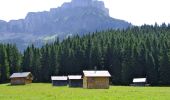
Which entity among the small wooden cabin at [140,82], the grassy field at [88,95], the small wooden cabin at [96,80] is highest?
the grassy field at [88,95]

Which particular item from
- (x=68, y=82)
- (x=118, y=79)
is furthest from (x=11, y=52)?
(x=118, y=79)

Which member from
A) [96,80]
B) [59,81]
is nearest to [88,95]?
[96,80]

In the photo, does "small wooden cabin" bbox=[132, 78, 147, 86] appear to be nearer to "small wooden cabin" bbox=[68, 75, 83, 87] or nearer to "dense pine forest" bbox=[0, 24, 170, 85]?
"dense pine forest" bbox=[0, 24, 170, 85]

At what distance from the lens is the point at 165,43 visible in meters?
141

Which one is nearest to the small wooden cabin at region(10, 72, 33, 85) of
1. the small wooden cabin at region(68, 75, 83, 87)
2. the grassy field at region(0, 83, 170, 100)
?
the small wooden cabin at region(68, 75, 83, 87)

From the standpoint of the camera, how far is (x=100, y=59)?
150625 millimetres

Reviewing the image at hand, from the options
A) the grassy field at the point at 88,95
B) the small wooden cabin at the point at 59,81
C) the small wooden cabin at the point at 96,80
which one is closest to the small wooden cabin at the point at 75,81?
the small wooden cabin at the point at 59,81

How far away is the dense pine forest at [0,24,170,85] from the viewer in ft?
437

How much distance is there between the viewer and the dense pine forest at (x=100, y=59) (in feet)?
437

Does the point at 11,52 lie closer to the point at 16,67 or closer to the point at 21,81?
the point at 16,67

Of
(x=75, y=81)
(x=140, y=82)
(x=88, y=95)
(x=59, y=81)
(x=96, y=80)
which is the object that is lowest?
(x=140, y=82)

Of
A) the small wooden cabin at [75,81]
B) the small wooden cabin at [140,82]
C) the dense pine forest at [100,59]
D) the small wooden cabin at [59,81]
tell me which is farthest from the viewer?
the dense pine forest at [100,59]

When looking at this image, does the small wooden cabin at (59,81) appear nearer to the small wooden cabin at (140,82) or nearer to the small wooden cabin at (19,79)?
the small wooden cabin at (19,79)

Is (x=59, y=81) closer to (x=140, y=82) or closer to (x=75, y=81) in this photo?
(x=75, y=81)
